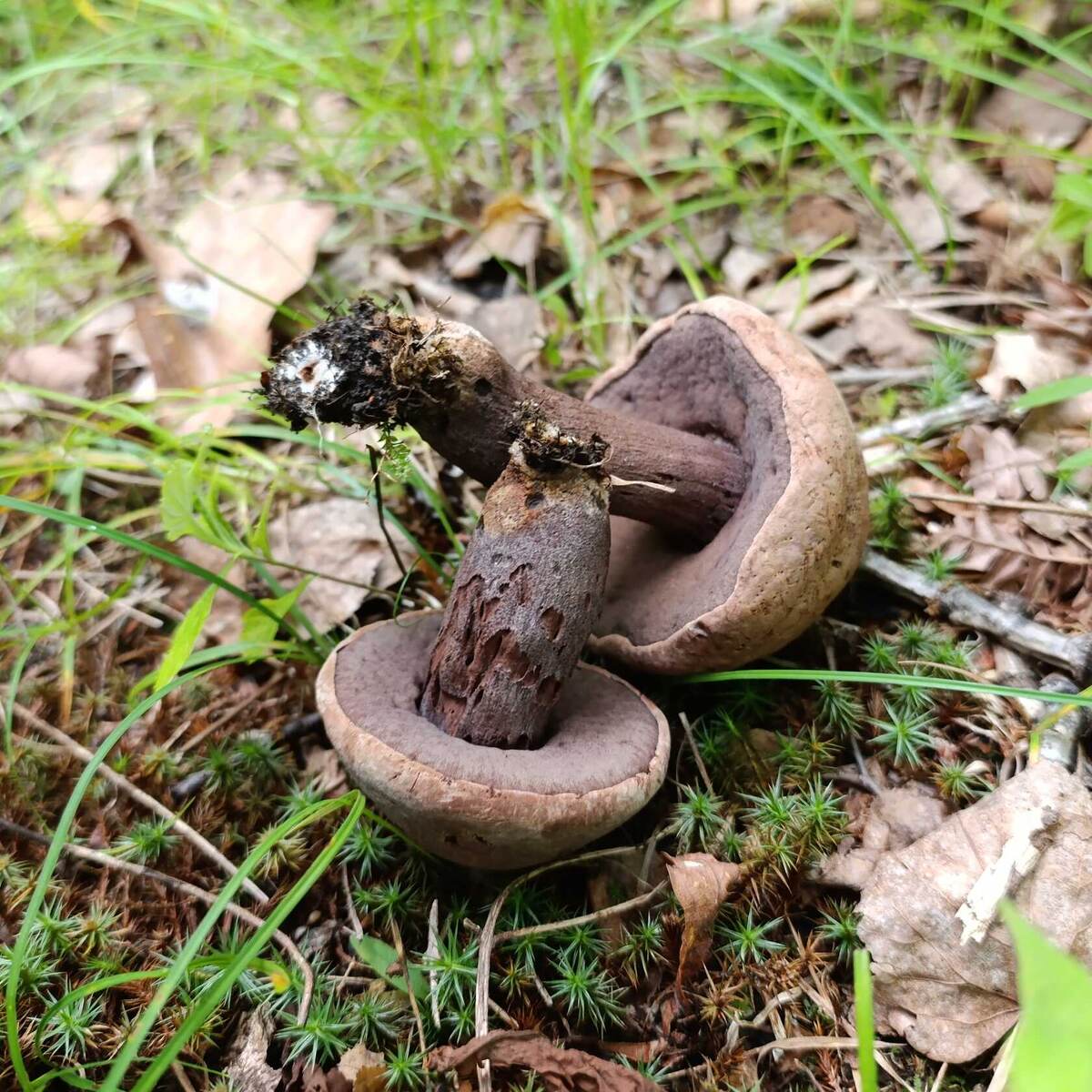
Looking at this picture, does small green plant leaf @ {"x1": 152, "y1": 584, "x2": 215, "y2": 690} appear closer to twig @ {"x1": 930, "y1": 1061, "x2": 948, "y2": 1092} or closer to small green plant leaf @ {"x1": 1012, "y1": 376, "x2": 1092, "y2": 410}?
twig @ {"x1": 930, "y1": 1061, "x2": 948, "y2": 1092}

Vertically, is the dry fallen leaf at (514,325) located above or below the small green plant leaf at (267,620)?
above

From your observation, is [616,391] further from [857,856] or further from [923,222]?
[923,222]

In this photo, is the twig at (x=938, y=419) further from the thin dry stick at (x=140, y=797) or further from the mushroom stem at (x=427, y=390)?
the thin dry stick at (x=140, y=797)

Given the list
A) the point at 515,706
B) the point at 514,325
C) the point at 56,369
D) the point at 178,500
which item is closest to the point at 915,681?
the point at 515,706

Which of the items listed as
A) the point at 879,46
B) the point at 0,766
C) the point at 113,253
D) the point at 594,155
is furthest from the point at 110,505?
the point at 879,46

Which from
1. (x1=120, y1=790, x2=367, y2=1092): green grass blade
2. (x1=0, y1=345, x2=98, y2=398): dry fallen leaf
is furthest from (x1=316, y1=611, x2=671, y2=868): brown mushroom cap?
(x1=0, y1=345, x2=98, y2=398): dry fallen leaf

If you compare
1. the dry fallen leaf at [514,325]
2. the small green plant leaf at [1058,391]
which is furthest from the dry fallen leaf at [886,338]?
the dry fallen leaf at [514,325]
